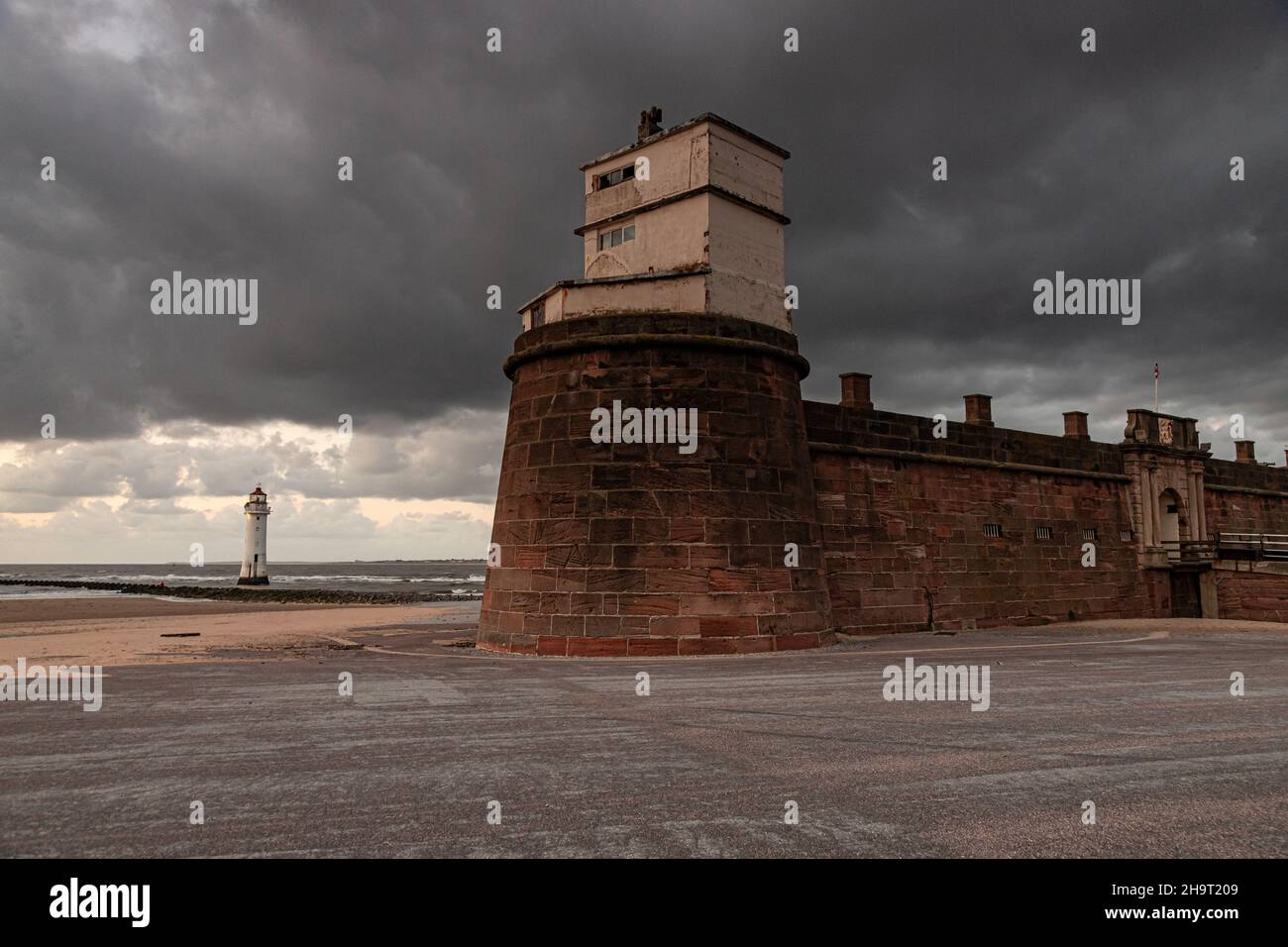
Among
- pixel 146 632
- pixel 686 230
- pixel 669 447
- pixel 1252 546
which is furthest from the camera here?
pixel 1252 546

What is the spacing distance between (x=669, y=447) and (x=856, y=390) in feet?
24.6

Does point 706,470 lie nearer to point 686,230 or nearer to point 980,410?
point 686,230

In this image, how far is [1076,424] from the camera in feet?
85.3

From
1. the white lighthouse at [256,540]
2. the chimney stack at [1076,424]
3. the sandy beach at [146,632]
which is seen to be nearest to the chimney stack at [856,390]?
the chimney stack at [1076,424]

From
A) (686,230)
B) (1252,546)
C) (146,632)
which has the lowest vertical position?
(146,632)

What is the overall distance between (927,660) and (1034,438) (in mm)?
14056

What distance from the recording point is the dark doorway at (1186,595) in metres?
26.6

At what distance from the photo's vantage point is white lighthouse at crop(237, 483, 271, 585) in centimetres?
6316

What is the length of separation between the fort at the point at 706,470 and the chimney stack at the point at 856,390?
0.18 ft

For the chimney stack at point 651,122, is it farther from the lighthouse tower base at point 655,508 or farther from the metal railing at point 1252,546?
the metal railing at point 1252,546

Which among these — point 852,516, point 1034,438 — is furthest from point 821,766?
point 1034,438

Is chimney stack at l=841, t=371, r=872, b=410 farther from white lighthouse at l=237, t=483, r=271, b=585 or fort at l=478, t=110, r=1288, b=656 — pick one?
white lighthouse at l=237, t=483, r=271, b=585

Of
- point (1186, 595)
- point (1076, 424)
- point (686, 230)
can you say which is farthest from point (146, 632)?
point (1186, 595)
